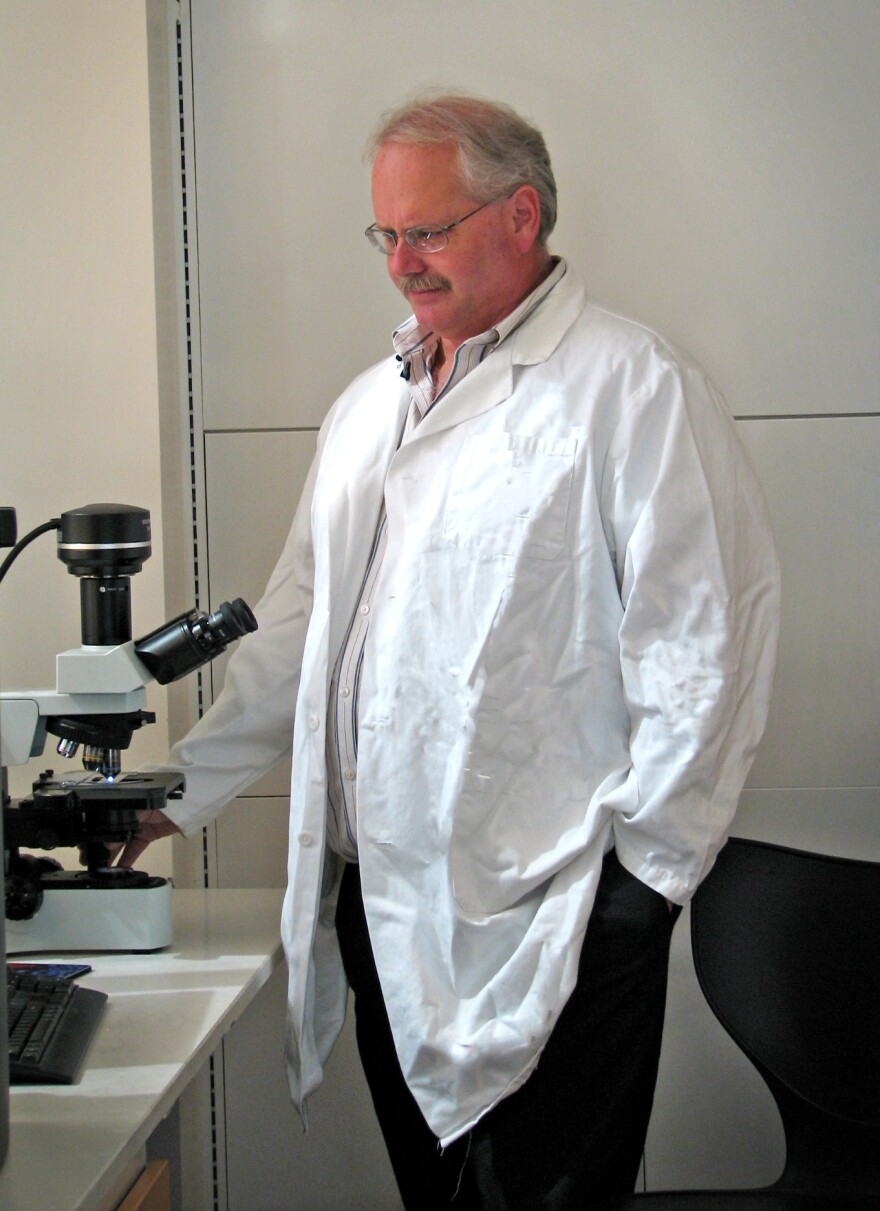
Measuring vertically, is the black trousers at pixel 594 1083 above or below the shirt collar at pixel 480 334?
below

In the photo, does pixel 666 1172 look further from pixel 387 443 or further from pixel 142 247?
pixel 142 247

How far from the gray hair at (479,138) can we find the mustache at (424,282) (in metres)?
0.12

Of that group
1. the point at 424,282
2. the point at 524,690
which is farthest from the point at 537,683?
the point at 424,282

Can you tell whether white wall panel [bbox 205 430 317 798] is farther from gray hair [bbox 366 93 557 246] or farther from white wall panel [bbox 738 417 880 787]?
white wall panel [bbox 738 417 880 787]

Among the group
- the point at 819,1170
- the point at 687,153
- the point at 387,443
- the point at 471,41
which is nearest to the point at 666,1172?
the point at 819,1170

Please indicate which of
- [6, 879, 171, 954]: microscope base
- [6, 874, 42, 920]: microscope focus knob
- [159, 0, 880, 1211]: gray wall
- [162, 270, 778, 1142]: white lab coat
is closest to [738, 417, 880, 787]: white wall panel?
[159, 0, 880, 1211]: gray wall

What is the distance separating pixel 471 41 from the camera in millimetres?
2125

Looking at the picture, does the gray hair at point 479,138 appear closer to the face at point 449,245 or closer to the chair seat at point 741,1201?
the face at point 449,245

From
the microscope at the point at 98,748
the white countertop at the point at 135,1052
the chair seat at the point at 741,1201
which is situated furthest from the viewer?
the microscope at the point at 98,748

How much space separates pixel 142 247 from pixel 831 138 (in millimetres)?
1208

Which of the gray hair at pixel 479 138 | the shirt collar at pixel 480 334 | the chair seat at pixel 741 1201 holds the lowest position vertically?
the chair seat at pixel 741 1201

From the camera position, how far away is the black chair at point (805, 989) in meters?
1.69

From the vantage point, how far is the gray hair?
1.70 meters

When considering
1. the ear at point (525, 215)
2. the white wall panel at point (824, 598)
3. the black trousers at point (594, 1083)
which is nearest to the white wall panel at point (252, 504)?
the ear at point (525, 215)
